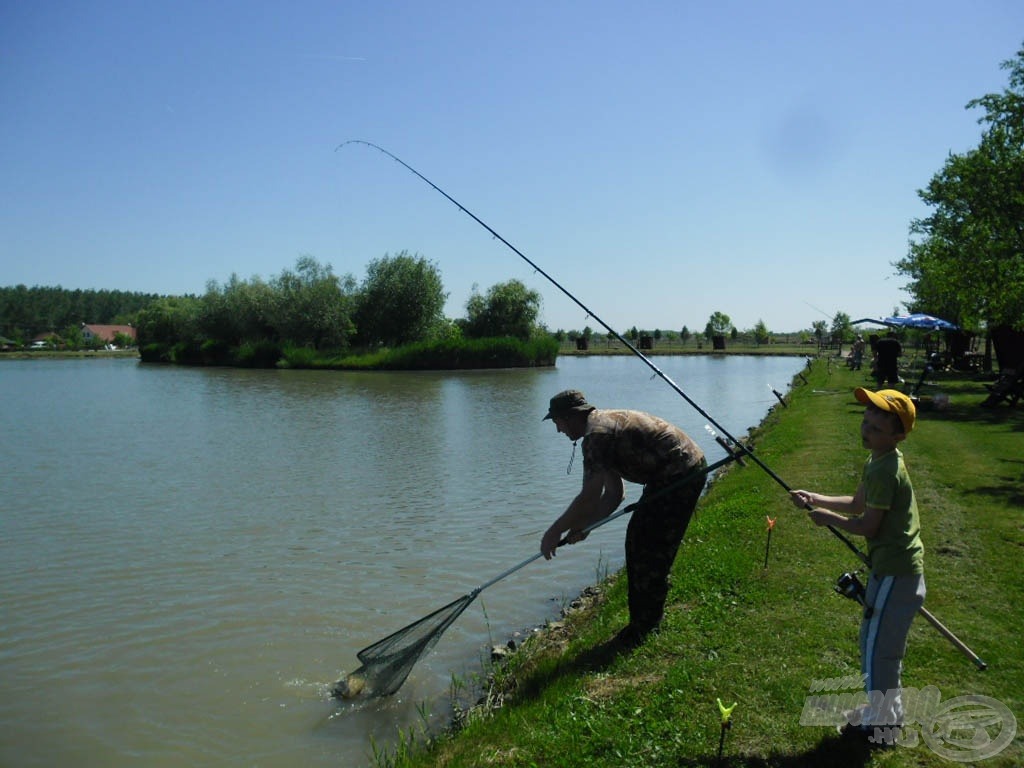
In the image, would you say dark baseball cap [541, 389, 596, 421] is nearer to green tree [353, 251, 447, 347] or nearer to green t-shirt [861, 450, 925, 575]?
green t-shirt [861, 450, 925, 575]

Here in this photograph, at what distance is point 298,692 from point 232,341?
74.8m

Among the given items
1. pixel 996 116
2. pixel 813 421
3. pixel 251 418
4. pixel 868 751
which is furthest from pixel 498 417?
pixel 868 751

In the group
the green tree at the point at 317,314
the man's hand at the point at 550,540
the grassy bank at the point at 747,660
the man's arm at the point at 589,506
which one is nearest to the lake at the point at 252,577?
the grassy bank at the point at 747,660

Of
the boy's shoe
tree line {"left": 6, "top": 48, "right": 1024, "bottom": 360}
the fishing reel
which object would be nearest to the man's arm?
the fishing reel

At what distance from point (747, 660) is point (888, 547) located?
1.93 metres

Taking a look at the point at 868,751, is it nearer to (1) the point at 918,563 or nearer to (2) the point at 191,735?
(1) the point at 918,563

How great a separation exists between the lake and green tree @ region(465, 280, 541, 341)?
55.2 m

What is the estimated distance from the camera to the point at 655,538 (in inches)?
232

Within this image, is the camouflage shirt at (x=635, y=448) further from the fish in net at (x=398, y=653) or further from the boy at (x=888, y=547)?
the boy at (x=888, y=547)

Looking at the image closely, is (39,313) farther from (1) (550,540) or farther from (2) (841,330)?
(1) (550,540)

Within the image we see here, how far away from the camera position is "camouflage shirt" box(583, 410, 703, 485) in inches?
220

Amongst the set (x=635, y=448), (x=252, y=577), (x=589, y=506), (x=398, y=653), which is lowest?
(x=252, y=577)

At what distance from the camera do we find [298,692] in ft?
23.9

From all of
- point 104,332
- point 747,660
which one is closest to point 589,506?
point 747,660
